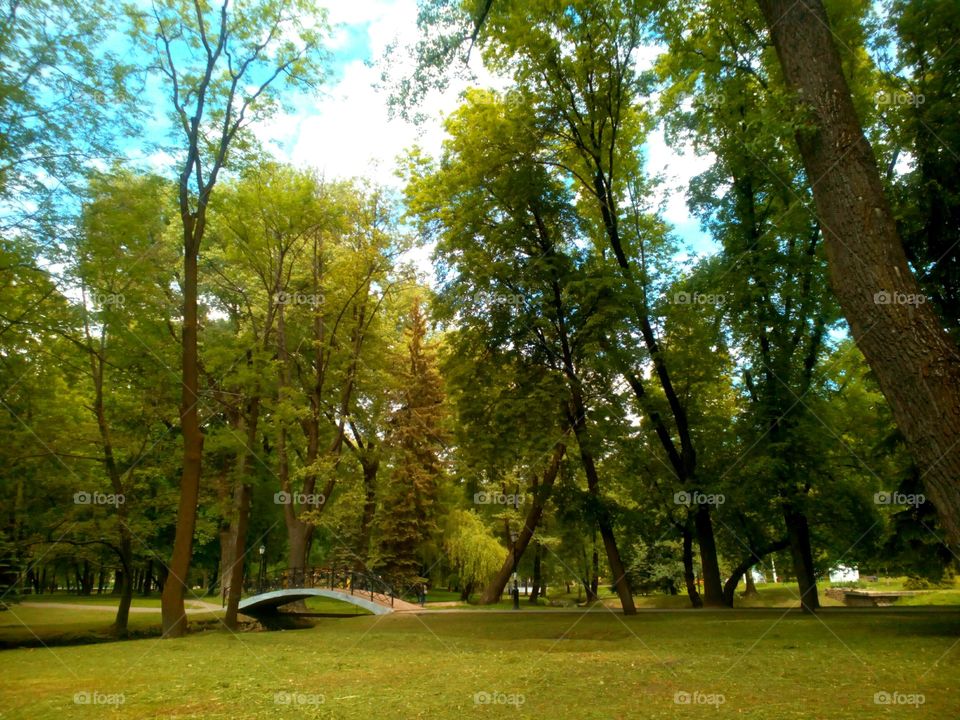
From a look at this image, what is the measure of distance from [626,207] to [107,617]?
23.5 m

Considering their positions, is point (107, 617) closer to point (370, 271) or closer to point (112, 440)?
point (112, 440)

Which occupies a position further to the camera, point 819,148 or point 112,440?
point 112,440

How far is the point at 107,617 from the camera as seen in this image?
24141 millimetres

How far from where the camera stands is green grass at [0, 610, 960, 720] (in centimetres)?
597

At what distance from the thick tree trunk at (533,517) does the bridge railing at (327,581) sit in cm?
482

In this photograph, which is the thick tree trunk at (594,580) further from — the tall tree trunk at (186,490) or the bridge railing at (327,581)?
the tall tree trunk at (186,490)

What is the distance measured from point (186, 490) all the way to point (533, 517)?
1150cm

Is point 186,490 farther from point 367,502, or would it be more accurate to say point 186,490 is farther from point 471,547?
point 471,547

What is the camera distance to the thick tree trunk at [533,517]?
17078mm

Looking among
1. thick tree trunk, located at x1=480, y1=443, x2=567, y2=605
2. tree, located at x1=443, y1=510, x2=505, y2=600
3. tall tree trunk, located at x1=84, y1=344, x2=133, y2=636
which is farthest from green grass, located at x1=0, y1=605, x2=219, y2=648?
thick tree trunk, located at x1=480, y1=443, x2=567, y2=605

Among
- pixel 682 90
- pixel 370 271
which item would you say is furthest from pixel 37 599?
pixel 682 90

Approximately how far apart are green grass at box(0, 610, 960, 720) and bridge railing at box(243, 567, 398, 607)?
9625 mm

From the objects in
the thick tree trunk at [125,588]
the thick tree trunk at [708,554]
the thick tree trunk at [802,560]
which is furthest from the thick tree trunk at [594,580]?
the thick tree trunk at [125,588]

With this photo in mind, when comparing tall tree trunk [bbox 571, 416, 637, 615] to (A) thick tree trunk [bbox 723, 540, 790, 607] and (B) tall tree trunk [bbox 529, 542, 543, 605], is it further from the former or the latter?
(B) tall tree trunk [bbox 529, 542, 543, 605]
